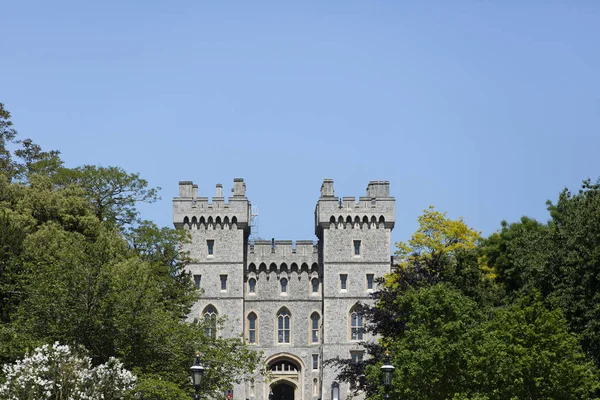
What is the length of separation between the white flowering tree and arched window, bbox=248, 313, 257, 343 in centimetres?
4175

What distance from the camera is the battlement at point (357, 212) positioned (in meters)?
70.8

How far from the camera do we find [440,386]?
32.6 metres

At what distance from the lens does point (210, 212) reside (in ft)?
235

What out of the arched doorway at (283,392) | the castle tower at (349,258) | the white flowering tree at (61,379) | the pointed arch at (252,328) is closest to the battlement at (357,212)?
the castle tower at (349,258)

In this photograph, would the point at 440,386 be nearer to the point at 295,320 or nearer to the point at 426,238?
the point at 426,238

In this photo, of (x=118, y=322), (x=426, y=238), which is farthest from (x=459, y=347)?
(x=426, y=238)

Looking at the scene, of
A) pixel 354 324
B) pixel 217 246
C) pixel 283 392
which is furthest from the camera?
pixel 283 392

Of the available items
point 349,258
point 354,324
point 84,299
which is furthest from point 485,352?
point 349,258

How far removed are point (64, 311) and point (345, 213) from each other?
40096 millimetres

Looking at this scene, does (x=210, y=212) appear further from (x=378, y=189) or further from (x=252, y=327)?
(x=378, y=189)

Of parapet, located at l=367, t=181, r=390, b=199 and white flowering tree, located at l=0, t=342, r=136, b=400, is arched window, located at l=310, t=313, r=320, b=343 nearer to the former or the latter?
parapet, located at l=367, t=181, r=390, b=199

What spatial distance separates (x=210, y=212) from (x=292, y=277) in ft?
23.7

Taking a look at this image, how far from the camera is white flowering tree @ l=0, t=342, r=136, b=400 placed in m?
28.5

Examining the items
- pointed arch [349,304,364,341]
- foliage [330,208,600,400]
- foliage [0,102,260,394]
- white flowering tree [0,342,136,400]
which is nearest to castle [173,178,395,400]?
pointed arch [349,304,364,341]
